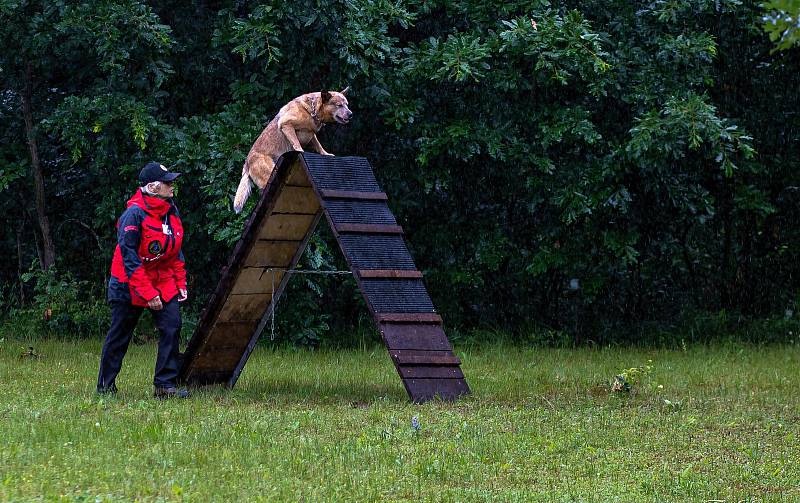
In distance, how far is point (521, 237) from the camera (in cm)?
1644

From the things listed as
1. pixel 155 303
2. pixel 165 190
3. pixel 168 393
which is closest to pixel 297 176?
pixel 165 190

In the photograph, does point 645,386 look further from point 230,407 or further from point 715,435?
point 230,407

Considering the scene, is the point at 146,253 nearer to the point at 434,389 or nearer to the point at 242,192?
the point at 242,192

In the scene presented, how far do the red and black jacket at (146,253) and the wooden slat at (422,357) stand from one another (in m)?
2.03

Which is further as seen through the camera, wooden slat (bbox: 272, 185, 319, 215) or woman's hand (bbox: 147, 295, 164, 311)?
wooden slat (bbox: 272, 185, 319, 215)

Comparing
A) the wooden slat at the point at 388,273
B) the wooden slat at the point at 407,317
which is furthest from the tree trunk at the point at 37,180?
the wooden slat at the point at 407,317

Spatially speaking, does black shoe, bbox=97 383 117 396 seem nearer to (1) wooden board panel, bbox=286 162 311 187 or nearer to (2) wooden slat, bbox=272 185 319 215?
(2) wooden slat, bbox=272 185 319 215

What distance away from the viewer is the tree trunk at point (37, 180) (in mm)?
15852

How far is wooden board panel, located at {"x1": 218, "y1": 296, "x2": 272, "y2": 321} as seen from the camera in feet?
34.1

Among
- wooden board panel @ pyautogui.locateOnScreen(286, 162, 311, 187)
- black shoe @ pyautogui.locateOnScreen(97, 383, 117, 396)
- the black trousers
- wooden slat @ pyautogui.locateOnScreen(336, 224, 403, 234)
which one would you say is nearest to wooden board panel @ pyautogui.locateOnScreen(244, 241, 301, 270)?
wooden board panel @ pyautogui.locateOnScreen(286, 162, 311, 187)

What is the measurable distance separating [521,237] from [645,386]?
17.4 ft

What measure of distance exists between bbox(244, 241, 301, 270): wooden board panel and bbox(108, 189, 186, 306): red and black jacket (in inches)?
27.1

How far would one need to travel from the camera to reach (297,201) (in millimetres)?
10148

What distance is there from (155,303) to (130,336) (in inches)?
18.6
